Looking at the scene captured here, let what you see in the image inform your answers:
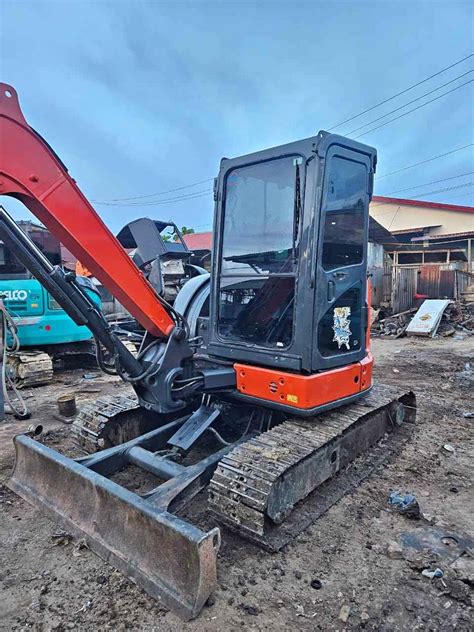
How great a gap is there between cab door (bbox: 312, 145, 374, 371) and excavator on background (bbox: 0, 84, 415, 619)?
16 mm

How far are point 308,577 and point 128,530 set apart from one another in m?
1.05

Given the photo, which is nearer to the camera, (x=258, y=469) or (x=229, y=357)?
(x=258, y=469)

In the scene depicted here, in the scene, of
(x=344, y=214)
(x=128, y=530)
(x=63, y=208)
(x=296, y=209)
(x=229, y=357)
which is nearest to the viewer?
(x=128, y=530)

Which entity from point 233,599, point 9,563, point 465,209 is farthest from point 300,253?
point 465,209

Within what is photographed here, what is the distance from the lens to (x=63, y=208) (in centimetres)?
261

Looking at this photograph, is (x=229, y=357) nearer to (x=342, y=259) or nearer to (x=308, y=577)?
(x=342, y=259)

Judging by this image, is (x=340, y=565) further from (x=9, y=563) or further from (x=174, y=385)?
(x=9, y=563)

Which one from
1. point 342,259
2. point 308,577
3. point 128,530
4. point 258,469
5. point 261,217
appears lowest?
point 308,577

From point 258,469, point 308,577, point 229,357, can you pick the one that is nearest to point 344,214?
point 229,357

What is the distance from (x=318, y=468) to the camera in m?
3.12

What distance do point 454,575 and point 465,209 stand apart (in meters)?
21.6

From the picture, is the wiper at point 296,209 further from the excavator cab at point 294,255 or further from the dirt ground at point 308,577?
the dirt ground at point 308,577

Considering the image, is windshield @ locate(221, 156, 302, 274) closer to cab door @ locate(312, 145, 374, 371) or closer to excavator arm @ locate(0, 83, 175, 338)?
cab door @ locate(312, 145, 374, 371)

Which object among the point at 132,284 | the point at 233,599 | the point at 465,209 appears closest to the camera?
the point at 233,599
